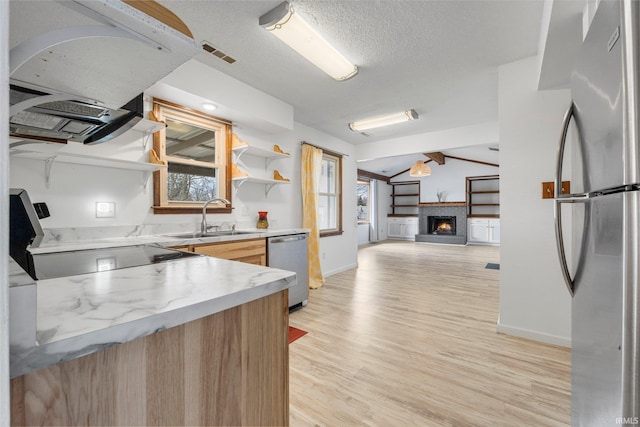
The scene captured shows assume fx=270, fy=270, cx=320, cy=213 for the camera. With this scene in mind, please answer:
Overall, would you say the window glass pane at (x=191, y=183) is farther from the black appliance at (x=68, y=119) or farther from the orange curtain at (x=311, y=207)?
the orange curtain at (x=311, y=207)

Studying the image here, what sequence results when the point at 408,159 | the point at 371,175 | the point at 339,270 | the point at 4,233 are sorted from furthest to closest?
1. the point at 371,175
2. the point at 408,159
3. the point at 339,270
4. the point at 4,233

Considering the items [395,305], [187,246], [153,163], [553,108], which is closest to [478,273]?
[395,305]

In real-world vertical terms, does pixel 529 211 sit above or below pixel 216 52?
below

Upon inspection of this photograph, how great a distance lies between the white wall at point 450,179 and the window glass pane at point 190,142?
834 centimetres

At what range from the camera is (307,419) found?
4.72ft

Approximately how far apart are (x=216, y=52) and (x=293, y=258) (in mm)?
2096

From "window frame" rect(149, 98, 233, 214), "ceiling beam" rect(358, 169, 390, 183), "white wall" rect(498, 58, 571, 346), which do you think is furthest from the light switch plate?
"ceiling beam" rect(358, 169, 390, 183)

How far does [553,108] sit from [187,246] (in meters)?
3.20

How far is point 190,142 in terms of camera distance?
9.12 feet

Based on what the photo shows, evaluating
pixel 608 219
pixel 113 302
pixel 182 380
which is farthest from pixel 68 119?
pixel 608 219

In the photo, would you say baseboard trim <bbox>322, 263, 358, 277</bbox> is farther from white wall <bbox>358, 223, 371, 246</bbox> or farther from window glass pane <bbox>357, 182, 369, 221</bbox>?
window glass pane <bbox>357, 182, 369, 221</bbox>

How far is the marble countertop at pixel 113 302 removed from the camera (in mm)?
418

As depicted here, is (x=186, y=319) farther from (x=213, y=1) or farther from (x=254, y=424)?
(x=213, y=1)

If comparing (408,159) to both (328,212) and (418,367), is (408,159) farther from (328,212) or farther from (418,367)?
(418,367)
